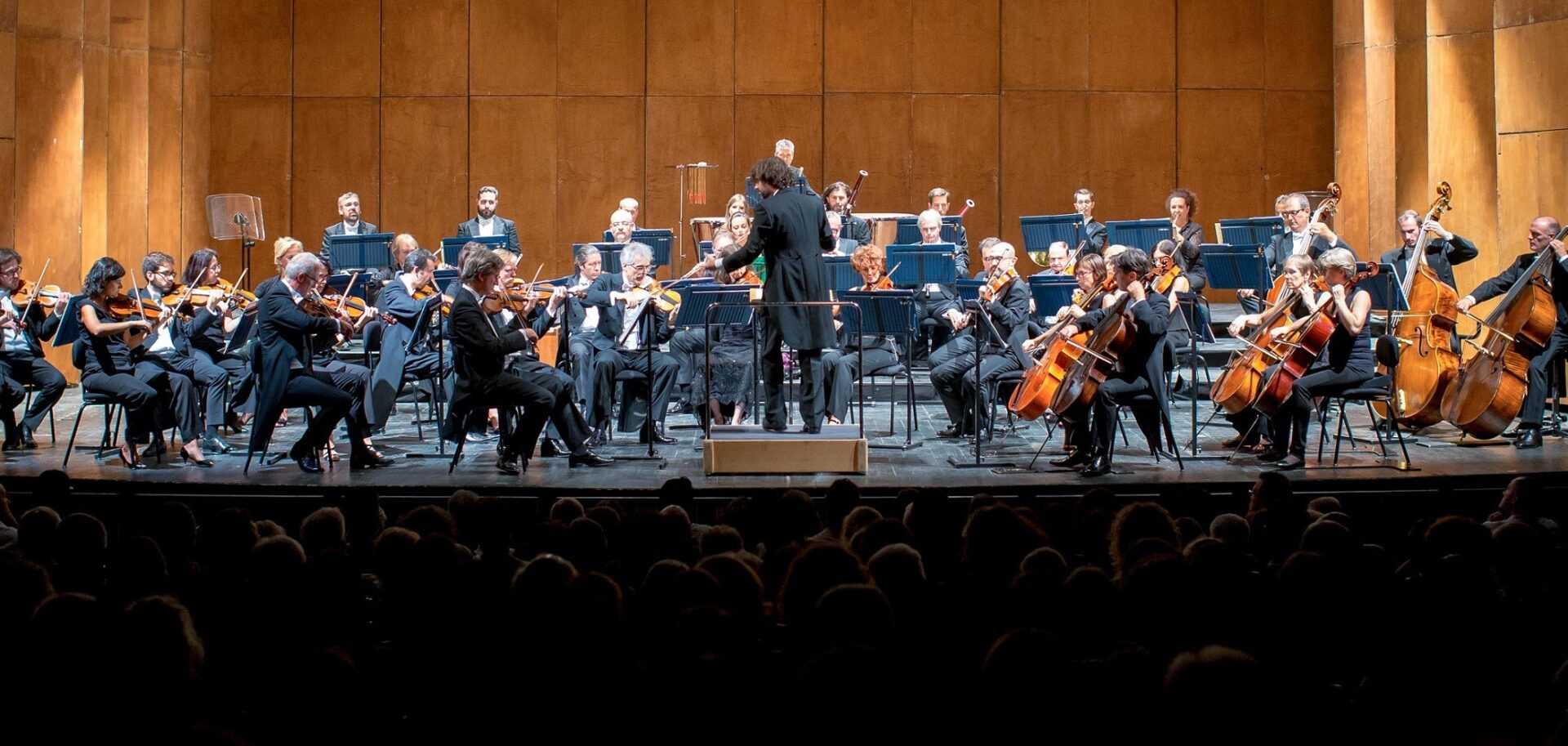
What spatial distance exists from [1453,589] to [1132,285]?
3570 millimetres

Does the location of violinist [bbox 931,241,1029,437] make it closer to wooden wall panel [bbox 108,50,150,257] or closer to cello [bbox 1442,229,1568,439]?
cello [bbox 1442,229,1568,439]

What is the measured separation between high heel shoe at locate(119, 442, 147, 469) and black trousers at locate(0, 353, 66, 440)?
2.15 feet

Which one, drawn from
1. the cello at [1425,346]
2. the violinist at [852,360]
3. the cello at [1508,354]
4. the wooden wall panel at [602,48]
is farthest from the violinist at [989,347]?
the wooden wall panel at [602,48]

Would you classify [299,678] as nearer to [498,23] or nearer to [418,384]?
[418,384]

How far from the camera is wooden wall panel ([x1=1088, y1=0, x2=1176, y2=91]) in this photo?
12.3 metres

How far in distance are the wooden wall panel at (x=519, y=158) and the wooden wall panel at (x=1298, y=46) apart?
241 inches

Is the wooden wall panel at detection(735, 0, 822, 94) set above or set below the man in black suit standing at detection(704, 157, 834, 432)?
above

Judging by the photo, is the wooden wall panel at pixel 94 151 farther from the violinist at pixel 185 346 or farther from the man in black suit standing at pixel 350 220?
the violinist at pixel 185 346

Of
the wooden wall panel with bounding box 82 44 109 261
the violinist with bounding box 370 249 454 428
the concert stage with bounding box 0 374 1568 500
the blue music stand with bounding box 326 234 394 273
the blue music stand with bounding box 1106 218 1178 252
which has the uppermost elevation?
the wooden wall panel with bounding box 82 44 109 261

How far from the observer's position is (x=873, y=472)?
6.39 meters

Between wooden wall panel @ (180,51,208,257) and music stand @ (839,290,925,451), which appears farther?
wooden wall panel @ (180,51,208,257)

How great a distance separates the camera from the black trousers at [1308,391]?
6.46 meters

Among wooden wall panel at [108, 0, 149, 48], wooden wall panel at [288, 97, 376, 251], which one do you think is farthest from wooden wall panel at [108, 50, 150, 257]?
wooden wall panel at [288, 97, 376, 251]

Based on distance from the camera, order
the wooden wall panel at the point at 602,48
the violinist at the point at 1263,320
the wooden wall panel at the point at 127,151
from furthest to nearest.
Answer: the wooden wall panel at the point at 602,48, the wooden wall panel at the point at 127,151, the violinist at the point at 1263,320
